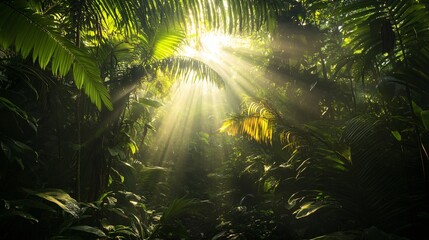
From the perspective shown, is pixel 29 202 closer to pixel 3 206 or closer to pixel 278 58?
pixel 3 206

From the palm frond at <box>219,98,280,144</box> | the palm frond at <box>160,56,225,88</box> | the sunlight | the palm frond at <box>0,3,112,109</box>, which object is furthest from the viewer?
the sunlight

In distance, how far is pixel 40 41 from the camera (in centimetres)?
207

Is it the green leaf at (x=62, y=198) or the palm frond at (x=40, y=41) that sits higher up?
the palm frond at (x=40, y=41)

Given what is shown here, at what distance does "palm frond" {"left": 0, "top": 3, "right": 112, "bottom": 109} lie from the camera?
193 cm

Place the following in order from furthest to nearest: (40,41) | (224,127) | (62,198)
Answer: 1. (224,127)
2. (62,198)
3. (40,41)

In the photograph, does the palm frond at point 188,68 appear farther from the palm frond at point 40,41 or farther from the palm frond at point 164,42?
the palm frond at point 40,41

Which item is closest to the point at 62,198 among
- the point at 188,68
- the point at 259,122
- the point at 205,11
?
the point at 205,11

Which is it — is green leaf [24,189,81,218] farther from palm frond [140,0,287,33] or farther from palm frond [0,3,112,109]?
palm frond [140,0,287,33]

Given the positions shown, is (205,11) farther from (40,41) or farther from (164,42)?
(164,42)

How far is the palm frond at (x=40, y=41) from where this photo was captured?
193 centimetres

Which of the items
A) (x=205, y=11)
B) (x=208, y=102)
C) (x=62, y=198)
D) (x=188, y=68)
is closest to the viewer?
(x=205, y=11)

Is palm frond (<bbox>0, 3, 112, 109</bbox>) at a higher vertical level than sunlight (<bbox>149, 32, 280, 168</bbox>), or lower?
higher

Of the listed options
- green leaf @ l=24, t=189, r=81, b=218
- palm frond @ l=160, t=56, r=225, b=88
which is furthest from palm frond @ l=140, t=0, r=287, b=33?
palm frond @ l=160, t=56, r=225, b=88

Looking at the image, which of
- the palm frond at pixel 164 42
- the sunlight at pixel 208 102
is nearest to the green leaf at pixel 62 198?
the palm frond at pixel 164 42
